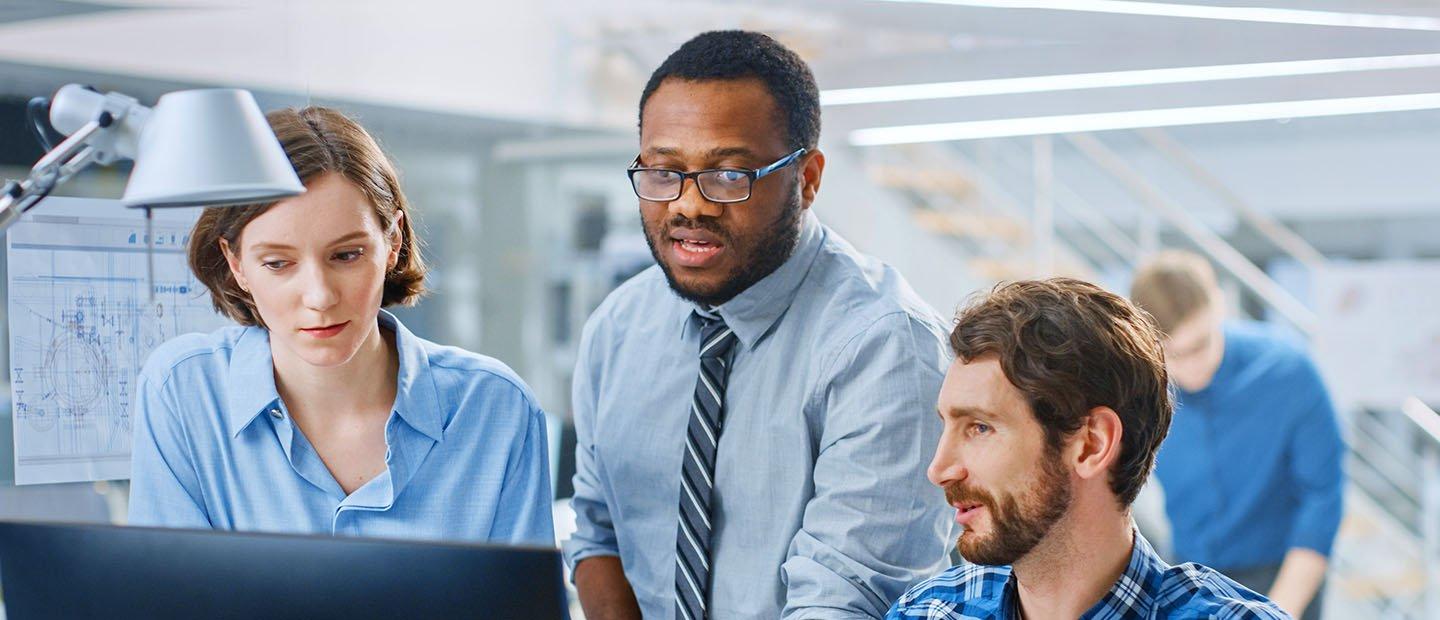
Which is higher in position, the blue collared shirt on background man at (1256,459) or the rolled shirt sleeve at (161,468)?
the rolled shirt sleeve at (161,468)

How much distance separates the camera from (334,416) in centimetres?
159

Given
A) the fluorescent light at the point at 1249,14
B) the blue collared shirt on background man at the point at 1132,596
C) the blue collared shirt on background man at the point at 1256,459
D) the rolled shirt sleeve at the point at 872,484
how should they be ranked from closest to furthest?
the blue collared shirt on background man at the point at 1132,596 → the rolled shirt sleeve at the point at 872,484 → the fluorescent light at the point at 1249,14 → the blue collared shirt on background man at the point at 1256,459

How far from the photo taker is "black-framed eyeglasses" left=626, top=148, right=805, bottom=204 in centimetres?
150

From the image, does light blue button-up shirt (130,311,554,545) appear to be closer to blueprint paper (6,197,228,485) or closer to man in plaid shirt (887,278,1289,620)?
blueprint paper (6,197,228,485)

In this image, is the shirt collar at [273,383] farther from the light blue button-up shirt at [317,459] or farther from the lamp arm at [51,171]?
the lamp arm at [51,171]

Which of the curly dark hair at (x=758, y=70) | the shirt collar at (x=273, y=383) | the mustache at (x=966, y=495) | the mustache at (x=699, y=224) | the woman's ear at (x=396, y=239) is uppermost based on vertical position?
the curly dark hair at (x=758, y=70)

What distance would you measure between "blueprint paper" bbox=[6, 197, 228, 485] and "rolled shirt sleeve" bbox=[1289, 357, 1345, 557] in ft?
7.86

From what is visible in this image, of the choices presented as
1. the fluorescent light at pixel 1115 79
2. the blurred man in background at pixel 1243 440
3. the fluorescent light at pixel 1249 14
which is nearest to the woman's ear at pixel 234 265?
the fluorescent light at pixel 1249 14

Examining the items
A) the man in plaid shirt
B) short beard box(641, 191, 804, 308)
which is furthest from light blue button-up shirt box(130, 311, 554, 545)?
the man in plaid shirt

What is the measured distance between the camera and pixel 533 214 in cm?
581

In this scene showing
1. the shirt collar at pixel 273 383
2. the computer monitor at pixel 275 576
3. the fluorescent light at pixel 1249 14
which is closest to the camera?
the computer monitor at pixel 275 576

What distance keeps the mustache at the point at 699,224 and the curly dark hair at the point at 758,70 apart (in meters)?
0.13

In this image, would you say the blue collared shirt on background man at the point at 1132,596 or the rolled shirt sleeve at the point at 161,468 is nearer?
the blue collared shirt on background man at the point at 1132,596

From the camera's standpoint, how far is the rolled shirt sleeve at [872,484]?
1.46 meters
